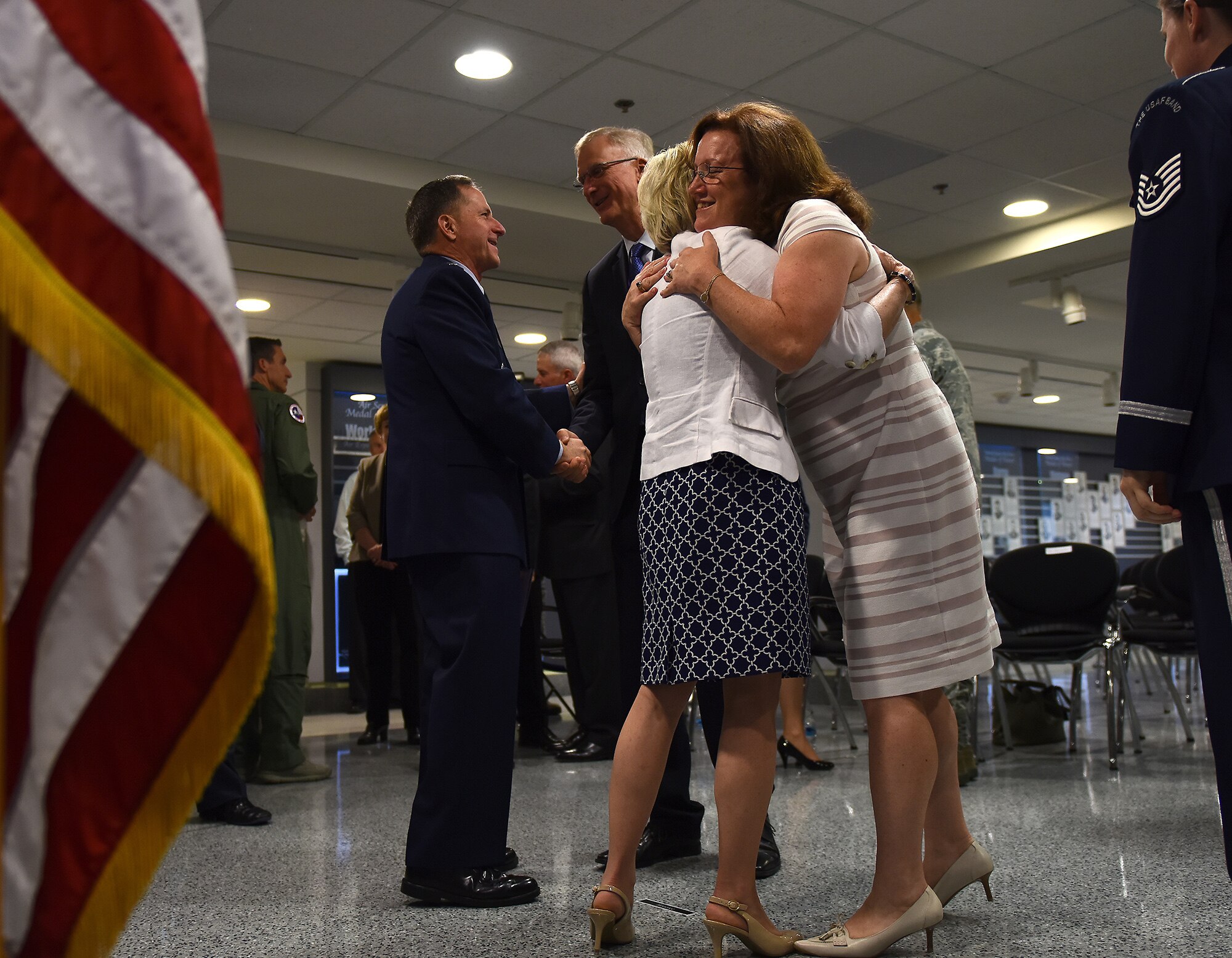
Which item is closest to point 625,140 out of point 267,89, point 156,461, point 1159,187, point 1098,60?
point 1159,187

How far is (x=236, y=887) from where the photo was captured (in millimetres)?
2520

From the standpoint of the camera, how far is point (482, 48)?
16.7ft

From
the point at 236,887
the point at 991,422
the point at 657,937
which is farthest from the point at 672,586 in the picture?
the point at 991,422

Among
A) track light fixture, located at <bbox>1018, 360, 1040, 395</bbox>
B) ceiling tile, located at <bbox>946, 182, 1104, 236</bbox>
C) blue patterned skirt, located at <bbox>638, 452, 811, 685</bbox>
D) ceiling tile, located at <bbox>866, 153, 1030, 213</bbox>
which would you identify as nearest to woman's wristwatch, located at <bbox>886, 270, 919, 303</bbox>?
blue patterned skirt, located at <bbox>638, 452, 811, 685</bbox>

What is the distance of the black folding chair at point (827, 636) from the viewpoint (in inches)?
196

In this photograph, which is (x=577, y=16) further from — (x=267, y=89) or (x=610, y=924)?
(x=610, y=924)

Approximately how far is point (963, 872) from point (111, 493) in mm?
1715

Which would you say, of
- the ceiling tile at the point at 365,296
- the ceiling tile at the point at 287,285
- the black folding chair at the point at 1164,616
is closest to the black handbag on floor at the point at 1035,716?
the black folding chair at the point at 1164,616

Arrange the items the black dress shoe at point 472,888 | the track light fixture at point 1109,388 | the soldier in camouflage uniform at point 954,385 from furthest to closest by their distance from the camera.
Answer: the track light fixture at point 1109,388 → the soldier in camouflage uniform at point 954,385 → the black dress shoe at point 472,888

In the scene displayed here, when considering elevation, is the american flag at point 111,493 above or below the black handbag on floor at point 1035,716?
above

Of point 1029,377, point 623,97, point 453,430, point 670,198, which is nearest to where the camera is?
point 670,198

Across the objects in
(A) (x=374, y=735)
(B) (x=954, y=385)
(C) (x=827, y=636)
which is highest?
(B) (x=954, y=385)

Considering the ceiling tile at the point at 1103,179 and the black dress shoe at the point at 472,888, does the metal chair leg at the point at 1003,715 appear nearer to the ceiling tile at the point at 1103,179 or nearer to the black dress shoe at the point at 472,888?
the black dress shoe at the point at 472,888

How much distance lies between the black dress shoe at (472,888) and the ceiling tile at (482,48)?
12.5 feet
